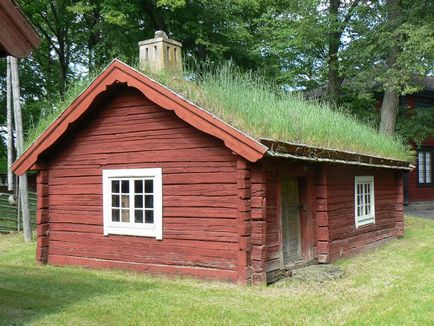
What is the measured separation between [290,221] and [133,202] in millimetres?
3040

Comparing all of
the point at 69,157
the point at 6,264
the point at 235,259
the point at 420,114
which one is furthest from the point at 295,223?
the point at 420,114

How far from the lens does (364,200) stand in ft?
41.7

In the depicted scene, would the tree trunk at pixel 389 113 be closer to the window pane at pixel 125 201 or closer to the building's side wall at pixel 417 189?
the building's side wall at pixel 417 189

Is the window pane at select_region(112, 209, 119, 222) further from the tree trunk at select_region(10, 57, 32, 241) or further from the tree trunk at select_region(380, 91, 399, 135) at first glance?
the tree trunk at select_region(380, 91, 399, 135)

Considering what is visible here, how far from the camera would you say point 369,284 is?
8516 millimetres

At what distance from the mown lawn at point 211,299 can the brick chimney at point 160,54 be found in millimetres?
4421

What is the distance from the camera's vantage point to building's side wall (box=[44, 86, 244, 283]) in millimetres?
8789

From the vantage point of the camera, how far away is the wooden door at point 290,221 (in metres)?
9.69

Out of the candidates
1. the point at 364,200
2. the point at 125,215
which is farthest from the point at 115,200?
the point at 364,200

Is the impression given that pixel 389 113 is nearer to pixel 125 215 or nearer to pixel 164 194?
pixel 164 194

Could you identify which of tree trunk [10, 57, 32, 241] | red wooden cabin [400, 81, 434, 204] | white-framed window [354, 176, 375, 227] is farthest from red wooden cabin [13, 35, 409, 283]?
red wooden cabin [400, 81, 434, 204]

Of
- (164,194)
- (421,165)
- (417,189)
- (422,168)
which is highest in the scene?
(421,165)

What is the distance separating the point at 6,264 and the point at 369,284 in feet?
25.8

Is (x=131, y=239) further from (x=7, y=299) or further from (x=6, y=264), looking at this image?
(x=6, y=264)
